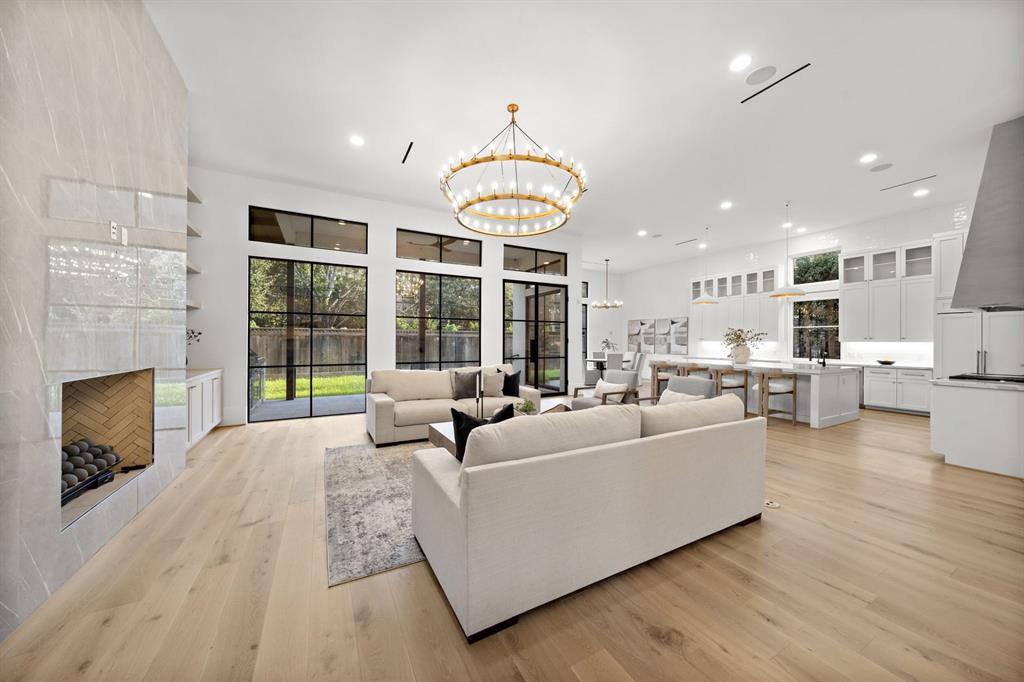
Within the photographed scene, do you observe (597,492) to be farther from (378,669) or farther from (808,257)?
(808,257)

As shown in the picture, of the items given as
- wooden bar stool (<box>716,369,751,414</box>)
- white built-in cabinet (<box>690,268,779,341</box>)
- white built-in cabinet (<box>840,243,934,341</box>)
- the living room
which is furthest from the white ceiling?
white built-in cabinet (<box>690,268,779,341</box>)

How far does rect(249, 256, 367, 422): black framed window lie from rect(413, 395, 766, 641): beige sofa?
423cm

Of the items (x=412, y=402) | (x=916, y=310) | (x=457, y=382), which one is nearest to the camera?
(x=412, y=402)

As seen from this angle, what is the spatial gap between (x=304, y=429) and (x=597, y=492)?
445 cm

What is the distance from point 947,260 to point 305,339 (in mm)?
9253

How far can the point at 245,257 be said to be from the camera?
512 cm

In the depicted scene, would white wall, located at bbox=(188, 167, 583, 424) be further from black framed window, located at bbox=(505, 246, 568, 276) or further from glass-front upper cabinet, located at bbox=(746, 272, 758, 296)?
glass-front upper cabinet, located at bbox=(746, 272, 758, 296)

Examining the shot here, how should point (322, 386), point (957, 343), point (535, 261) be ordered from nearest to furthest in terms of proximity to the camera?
1. point (957, 343)
2. point (322, 386)
3. point (535, 261)

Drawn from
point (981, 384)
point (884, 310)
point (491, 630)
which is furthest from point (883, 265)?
point (491, 630)

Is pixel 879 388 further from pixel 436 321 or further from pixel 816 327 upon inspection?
pixel 436 321

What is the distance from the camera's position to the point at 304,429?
191 inches

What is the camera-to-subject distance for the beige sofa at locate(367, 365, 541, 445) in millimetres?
4082

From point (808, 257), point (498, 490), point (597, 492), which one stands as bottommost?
point (597, 492)

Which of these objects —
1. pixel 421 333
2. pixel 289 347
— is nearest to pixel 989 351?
pixel 421 333
